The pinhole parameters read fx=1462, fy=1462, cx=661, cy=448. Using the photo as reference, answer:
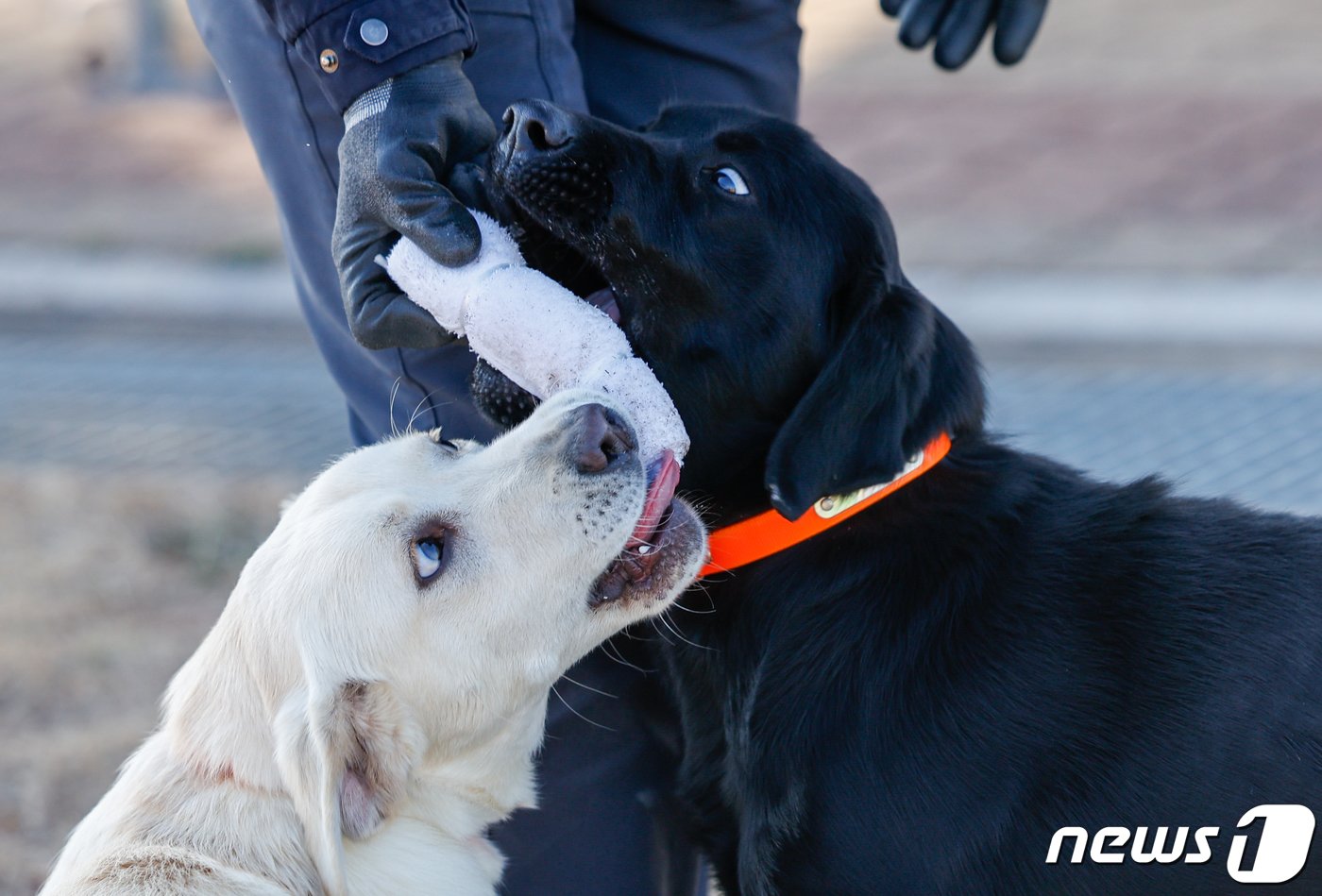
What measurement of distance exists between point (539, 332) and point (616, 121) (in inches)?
25.2

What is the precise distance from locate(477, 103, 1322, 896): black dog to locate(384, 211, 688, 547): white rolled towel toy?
7cm

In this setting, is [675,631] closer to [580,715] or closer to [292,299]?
[580,715]

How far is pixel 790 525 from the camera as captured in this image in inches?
98.2

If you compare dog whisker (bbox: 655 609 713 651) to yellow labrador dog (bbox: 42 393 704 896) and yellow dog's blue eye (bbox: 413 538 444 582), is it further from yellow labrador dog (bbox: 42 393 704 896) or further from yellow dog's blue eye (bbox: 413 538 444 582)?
yellow dog's blue eye (bbox: 413 538 444 582)

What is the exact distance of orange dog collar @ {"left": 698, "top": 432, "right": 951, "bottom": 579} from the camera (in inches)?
96.2

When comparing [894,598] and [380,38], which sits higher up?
[380,38]

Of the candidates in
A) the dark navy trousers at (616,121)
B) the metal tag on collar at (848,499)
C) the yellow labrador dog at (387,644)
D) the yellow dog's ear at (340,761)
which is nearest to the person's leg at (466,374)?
the dark navy trousers at (616,121)

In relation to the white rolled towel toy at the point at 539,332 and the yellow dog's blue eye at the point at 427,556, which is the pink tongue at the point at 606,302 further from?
the yellow dog's blue eye at the point at 427,556

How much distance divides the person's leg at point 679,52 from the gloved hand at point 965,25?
50 cm

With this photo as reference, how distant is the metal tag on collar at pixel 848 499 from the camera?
2412 mm

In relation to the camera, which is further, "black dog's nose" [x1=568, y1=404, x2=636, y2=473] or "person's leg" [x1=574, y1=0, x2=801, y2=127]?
"person's leg" [x1=574, y1=0, x2=801, y2=127]

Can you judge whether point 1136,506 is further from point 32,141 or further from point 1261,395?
point 32,141

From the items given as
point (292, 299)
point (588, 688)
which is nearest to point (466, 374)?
point (588, 688)

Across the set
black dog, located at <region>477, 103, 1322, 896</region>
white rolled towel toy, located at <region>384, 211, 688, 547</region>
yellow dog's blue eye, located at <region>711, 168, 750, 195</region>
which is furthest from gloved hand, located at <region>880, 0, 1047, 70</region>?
white rolled towel toy, located at <region>384, 211, 688, 547</region>
